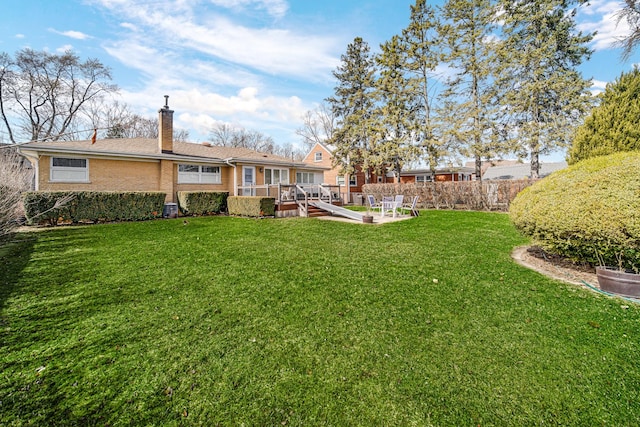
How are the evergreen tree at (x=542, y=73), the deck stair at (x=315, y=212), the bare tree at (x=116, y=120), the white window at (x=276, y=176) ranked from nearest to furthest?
the deck stair at (x=315, y=212)
the white window at (x=276, y=176)
the evergreen tree at (x=542, y=73)
the bare tree at (x=116, y=120)

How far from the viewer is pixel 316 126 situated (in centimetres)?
4059

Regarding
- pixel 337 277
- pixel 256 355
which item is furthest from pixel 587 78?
pixel 256 355

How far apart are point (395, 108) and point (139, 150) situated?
757 inches

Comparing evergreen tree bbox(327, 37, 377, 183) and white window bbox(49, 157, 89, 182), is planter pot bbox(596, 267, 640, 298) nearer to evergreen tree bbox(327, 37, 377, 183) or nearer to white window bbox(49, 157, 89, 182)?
white window bbox(49, 157, 89, 182)

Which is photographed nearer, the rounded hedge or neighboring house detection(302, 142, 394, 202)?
the rounded hedge

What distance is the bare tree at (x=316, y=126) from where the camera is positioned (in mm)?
39750

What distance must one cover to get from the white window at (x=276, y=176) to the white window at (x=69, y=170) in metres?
9.29

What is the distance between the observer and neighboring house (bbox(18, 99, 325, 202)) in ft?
40.1

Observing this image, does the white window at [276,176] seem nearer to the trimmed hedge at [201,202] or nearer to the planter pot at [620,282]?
the trimmed hedge at [201,202]

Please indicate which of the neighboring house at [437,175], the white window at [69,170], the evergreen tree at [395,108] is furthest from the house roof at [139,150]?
the neighboring house at [437,175]

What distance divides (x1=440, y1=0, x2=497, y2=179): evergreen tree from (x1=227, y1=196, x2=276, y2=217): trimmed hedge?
16.9 meters

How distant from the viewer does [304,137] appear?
40906 mm

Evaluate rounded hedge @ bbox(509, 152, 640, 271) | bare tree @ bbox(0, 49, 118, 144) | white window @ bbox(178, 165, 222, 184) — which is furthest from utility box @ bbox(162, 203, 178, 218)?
bare tree @ bbox(0, 49, 118, 144)

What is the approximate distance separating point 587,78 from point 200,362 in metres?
27.5
